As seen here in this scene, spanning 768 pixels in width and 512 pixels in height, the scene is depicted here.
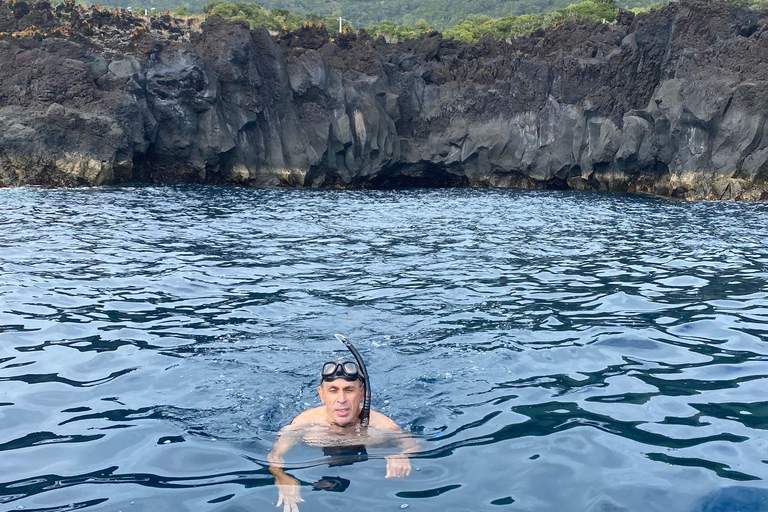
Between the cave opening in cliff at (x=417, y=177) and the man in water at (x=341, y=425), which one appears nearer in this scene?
the man in water at (x=341, y=425)

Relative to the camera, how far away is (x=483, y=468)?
524 centimetres

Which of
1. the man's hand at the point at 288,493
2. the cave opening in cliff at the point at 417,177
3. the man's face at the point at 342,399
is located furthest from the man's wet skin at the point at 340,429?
the cave opening in cliff at the point at 417,177

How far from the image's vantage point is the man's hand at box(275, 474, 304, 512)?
4660mm

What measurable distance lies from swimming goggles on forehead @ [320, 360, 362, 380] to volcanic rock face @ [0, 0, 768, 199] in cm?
2690

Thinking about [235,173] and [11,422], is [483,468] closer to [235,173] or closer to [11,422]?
[11,422]

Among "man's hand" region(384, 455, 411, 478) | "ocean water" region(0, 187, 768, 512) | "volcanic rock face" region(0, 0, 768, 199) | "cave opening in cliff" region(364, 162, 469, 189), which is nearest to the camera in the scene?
"ocean water" region(0, 187, 768, 512)

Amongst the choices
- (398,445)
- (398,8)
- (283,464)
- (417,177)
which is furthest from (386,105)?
(398,8)

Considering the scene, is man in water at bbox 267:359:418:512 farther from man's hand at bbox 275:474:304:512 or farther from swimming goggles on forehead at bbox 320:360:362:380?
man's hand at bbox 275:474:304:512

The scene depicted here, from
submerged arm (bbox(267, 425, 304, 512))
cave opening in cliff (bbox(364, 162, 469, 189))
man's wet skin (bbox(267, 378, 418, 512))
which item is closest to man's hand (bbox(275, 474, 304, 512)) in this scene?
submerged arm (bbox(267, 425, 304, 512))

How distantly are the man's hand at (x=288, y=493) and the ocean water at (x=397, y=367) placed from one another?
9 centimetres

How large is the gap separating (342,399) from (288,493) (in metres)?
1.04

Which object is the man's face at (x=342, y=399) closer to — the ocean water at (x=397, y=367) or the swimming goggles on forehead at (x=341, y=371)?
the swimming goggles on forehead at (x=341, y=371)

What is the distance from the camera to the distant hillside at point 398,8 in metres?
95.8

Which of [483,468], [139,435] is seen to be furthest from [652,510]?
[139,435]
